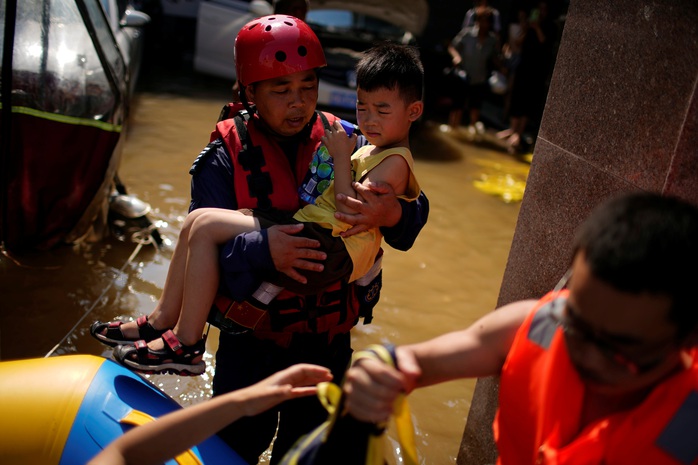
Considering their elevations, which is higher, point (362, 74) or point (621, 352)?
point (362, 74)

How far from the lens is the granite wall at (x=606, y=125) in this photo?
2295mm

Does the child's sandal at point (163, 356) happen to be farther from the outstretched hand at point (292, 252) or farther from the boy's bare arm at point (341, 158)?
the boy's bare arm at point (341, 158)

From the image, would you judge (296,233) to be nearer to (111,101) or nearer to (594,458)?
(594,458)

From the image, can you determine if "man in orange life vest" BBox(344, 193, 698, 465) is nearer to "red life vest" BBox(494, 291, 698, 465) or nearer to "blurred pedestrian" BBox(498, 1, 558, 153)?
"red life vest" BBox(494, 291, 698, 465)

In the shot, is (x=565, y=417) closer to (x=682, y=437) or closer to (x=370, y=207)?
(x=682, y=437)

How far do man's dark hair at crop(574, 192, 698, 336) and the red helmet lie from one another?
168 centimetres

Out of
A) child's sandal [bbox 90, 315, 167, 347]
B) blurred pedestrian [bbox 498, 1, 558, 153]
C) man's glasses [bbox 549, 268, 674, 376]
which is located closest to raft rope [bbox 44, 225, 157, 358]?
child's sandal [bbox 90, 315, 167, 347]

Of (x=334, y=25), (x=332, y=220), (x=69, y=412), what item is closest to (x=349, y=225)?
(x=332, y=220)

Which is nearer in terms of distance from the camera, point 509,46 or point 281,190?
point 281,190

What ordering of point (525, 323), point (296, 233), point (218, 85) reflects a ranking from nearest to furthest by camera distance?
1. point (525, 323)
2. point (296, 233)
3. point (218, 85)

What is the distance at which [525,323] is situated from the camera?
5.60 ft

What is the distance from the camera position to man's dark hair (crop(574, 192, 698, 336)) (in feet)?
4.43

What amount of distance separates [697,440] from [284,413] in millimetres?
1734

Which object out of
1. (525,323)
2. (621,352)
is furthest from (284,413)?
(621,352)
